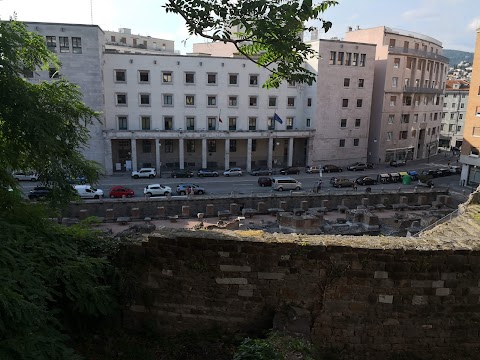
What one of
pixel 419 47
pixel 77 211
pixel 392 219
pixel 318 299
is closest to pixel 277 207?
pixel 392 219

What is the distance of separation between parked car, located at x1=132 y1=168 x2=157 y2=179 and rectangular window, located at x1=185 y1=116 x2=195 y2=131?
20.5 feet

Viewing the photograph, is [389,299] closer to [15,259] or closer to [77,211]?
[15,259]

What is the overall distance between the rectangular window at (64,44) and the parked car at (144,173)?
13054 millimetres

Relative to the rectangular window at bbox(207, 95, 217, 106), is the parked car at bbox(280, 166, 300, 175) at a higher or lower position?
lower

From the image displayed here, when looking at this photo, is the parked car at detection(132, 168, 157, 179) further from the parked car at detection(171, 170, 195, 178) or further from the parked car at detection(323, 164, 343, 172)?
the parked car at detection(323, 164, 343, 172)

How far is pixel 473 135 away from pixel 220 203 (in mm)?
28288

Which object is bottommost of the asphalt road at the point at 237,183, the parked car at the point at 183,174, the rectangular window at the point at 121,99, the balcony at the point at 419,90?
the asphalt road at the point at 237,183

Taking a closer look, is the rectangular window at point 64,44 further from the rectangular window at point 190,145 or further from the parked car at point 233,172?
the parked car at point 233,172

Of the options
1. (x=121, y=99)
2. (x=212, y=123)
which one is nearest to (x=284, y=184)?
(x=212, y=123)

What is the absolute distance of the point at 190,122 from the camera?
1703 inches

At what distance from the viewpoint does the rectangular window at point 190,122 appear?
43.0 metres

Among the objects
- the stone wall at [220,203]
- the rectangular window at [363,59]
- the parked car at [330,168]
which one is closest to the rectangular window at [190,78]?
the parked car at [330,168]

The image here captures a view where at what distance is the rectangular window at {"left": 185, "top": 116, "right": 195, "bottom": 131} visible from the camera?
43031 millimetres

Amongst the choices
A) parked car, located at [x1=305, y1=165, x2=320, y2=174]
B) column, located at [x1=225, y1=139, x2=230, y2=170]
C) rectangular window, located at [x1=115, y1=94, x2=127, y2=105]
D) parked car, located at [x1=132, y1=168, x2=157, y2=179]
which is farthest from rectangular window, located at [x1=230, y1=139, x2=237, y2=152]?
rectangular window, located at [x1=115, y1=94, x2=127, y2=105]
